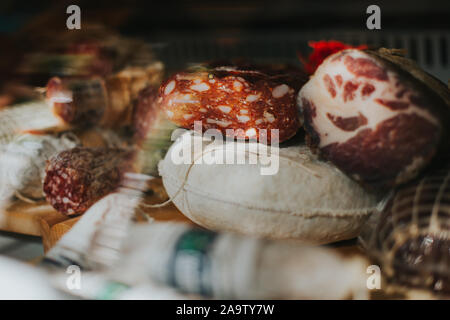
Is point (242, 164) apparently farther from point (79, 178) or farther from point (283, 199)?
point (79, 178)

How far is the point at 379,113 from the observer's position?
2.03 feet

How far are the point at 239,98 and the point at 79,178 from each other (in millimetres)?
367

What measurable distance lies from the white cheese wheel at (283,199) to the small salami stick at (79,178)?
0.69 feet

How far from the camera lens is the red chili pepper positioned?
0.72 meters

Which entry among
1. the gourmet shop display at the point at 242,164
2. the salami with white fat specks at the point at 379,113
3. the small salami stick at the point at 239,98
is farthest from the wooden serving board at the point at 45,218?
the salami with white fat specks at the point at 379,113

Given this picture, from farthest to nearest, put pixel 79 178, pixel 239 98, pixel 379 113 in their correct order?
pixel 79 178
pixel 239 98
pixel 379 113

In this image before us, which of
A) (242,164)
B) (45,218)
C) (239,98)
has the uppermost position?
(239,98)

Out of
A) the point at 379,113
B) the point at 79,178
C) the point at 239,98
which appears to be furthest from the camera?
the point at 79,178

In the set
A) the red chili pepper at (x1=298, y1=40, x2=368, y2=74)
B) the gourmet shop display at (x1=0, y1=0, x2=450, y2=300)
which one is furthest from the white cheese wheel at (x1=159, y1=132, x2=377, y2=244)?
the red chili pepper at (x1=298, y1=40, x2=368, y2=74)

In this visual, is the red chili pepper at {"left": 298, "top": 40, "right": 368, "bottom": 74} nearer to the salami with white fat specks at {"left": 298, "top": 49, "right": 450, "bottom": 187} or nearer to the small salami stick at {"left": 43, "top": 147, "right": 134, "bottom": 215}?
the salami with white fat specks at {"left": 298, "top": 49, "right": 450, "bottom": 187}

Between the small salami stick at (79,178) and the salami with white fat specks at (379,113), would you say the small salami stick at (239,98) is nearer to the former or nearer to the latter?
the salami with white fat specks at (379,113)

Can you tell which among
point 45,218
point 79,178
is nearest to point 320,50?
point 79,178

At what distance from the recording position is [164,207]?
0.81m

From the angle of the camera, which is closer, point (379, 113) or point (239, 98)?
point (379, 113)
